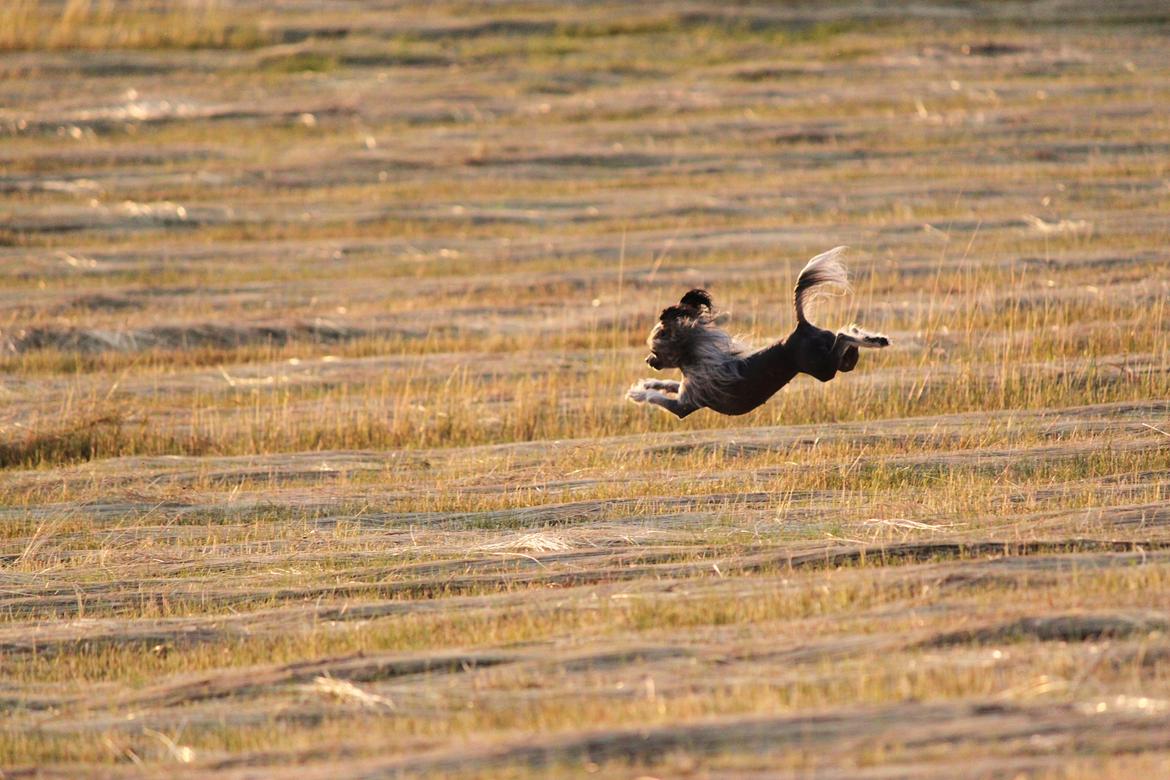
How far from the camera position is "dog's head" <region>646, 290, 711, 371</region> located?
355 inches

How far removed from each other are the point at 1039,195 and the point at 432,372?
846 centimetres

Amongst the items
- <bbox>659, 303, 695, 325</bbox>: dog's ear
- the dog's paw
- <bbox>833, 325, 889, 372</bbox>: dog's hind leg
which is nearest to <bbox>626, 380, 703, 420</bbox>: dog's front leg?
the dog's paw

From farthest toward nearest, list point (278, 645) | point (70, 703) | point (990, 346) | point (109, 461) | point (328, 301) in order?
1. point (328, 301)
2. point (990, 346)
3. point (109, 461)
4. point (278, 645)
5. point (70, 703)

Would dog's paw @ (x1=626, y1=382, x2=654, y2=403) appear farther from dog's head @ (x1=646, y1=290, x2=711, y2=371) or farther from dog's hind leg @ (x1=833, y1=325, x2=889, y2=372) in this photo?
dog's hind leg @ (x1=833, y1=325, x2=889, y2=372)

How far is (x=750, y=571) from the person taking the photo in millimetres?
7680

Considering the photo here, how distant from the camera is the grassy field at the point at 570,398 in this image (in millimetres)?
5949

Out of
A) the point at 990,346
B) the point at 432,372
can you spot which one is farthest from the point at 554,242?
the point at 990,346

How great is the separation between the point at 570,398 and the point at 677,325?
11.9ft

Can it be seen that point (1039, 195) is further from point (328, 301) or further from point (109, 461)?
point (109, 461)

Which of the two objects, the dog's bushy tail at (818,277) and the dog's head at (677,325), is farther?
the dog's head at (677,325)

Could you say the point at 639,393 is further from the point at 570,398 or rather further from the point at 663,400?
the point at 570,398

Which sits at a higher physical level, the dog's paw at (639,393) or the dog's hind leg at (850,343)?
the dog's hind leg at (850,343)

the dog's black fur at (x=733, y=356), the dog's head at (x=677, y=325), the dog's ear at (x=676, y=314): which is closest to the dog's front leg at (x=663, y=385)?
A: the dog's black fur at (x=733, y=356)

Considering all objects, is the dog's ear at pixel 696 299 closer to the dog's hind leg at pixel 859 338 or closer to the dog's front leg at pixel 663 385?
the dog's front leg at pixel 663 385
